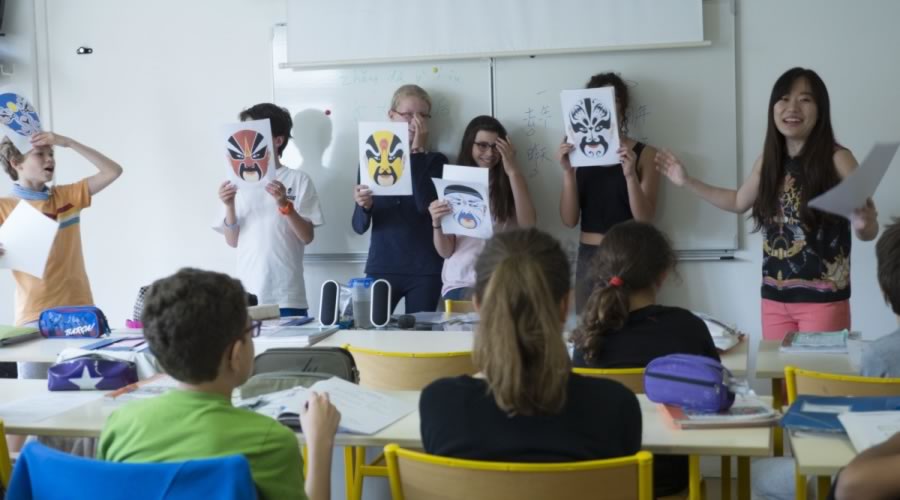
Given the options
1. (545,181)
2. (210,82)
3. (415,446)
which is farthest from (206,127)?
(415,446)

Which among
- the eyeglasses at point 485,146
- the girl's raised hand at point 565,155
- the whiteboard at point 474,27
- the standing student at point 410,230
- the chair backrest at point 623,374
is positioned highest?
the whiteboard at point 474,27

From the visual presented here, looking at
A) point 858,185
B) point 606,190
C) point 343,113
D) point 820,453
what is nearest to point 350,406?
point 820,453

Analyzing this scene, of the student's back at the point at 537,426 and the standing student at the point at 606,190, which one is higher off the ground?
the standing student at the point at 606,190

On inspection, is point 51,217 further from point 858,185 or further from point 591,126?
point 858,185

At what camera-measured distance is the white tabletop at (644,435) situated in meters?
1.91

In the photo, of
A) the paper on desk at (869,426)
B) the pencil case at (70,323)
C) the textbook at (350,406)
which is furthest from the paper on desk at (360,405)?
the pencil case at (70,323)

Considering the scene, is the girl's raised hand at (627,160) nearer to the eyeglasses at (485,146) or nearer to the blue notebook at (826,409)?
the eyeglasses at (485,146)

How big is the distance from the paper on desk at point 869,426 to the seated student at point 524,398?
0.43 m

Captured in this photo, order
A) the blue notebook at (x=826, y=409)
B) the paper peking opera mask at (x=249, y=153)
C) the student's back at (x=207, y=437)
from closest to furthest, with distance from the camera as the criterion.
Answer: the student's back at (x=207, y=437)
the blue notebook at (x=826, y=409)
the paper peking opera mask at (x=249, y=153)

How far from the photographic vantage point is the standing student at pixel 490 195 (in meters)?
4.44

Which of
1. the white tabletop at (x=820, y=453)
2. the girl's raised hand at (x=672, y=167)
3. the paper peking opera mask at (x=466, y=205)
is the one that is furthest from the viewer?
the paper peking opera mask at (x=466, y=205)

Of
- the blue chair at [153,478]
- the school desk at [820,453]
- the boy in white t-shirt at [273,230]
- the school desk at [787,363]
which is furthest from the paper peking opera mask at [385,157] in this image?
the blue chair at [153,478]

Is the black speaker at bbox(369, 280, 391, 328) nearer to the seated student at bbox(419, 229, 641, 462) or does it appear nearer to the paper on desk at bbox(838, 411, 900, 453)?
the seated student at bbox(419, 229, 641, 462)

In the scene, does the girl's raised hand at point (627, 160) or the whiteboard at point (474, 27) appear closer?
the girl's raised hand at point (627, 160)
